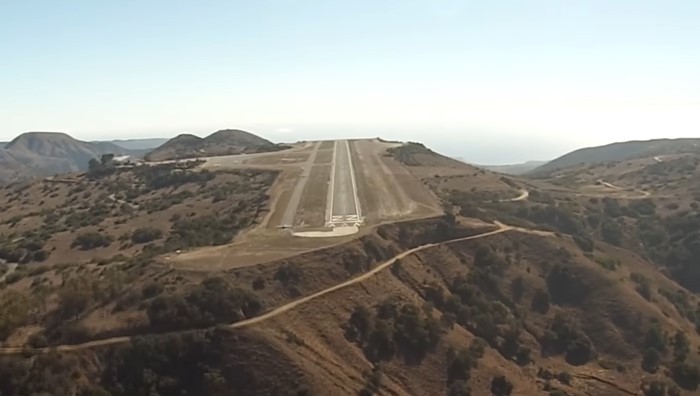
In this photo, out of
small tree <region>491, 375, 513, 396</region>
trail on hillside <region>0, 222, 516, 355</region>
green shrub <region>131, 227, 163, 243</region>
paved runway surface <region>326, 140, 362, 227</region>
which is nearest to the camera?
trail on hillside <region>0, 222, 516, 355</region>

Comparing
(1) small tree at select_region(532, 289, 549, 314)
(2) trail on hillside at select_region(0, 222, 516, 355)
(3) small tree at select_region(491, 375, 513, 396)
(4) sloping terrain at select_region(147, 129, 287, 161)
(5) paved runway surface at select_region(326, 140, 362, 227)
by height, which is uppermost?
(4) sloping terrain at select_region(147, 129, 287, 161)

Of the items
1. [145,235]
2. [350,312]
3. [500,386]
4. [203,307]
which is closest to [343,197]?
[145,235]

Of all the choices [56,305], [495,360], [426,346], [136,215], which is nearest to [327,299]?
[426,346]

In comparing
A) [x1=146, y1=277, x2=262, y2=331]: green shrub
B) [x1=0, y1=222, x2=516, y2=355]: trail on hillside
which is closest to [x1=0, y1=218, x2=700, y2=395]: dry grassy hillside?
[x1=146, y1=277, x2=262, y2=331]: green shrub

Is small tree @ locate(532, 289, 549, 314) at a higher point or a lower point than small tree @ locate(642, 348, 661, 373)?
higher

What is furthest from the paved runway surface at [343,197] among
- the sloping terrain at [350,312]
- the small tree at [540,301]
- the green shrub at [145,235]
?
the small tree at [540,301]

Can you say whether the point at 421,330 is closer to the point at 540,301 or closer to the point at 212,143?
the point at 540,301

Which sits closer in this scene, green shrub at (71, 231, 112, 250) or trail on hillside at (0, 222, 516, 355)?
trail on hillside at (0, 222, 516, 355)

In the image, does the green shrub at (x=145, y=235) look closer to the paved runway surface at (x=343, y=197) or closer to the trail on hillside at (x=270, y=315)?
the paved runway surface at (x=343, y=197)

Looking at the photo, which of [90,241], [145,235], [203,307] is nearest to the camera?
[203,307]

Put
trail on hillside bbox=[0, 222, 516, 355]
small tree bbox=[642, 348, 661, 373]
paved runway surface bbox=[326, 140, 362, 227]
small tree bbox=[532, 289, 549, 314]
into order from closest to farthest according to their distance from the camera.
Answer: trail on hillside bbox=[0, 222, 516, 355] < small tree bbox=[642, 348, 661, 373] < small tree bbox=[532, 289, 549, 314] < paved runway surface bbox=[326, 140, 362, 227]

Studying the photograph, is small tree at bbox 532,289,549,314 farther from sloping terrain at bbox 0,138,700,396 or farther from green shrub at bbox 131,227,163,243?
green shrub at bbox 131,227,163,243
